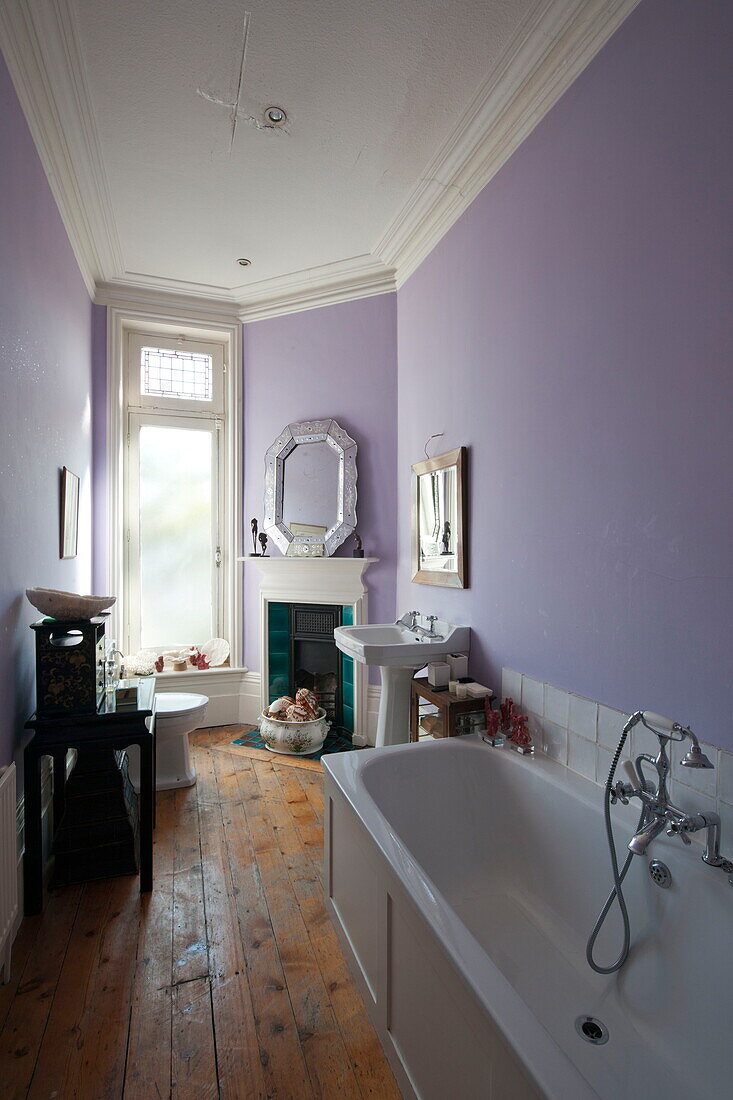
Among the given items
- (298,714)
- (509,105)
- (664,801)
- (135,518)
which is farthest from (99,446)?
(664,801)

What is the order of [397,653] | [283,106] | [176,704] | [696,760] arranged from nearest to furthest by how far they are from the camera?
[696,760]
[283,106]
[397,653]
[176,704]

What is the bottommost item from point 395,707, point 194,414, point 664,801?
point 395,707

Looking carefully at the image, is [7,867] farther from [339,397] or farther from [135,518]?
[339,397]

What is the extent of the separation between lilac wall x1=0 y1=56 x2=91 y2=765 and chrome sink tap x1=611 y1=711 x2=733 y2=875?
1.99m

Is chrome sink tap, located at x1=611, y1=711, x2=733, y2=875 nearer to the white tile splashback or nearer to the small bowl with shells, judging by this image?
the white tile splashback

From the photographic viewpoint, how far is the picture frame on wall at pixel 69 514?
9.03ft

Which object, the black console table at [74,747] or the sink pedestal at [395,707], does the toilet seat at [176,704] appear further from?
the sink pedestal at [395,707]

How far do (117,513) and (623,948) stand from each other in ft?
11.8

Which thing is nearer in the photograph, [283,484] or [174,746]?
[174,746]

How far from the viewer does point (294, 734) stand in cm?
351

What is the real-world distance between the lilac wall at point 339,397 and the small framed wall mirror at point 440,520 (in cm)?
47

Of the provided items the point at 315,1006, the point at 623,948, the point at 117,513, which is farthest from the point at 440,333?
the point at 315,1006

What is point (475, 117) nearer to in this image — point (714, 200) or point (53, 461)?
point (714, 200)

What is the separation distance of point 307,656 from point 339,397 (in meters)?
1.85
